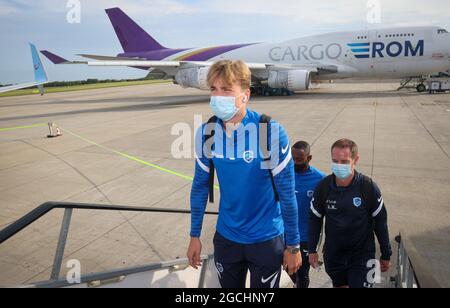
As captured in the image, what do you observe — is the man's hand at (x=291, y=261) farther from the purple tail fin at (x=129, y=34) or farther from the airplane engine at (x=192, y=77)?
the purple tail fin at (x=129, y=34)

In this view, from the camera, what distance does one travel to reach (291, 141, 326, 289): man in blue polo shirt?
321 cm

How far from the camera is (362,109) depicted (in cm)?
1705

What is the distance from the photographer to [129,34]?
105ft

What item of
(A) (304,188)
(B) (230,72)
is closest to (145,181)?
(A) (304,188)

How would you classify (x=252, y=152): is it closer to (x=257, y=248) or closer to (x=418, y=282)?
(x=257, y=248)

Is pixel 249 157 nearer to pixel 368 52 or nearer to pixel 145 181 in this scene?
pixel 145 181

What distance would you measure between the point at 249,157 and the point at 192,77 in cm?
2271

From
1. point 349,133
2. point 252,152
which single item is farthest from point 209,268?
point 349,133

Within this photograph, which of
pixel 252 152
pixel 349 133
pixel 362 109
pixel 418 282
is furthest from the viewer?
pixel 362 109

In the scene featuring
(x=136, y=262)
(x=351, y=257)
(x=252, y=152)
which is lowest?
(x=136, y=262)

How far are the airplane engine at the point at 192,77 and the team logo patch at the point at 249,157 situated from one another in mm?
20991

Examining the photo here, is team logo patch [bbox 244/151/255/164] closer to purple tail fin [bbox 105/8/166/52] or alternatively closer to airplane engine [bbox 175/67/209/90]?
airplane engine [bbox 175/67/209/90]

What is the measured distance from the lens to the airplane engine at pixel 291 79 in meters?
23.5
